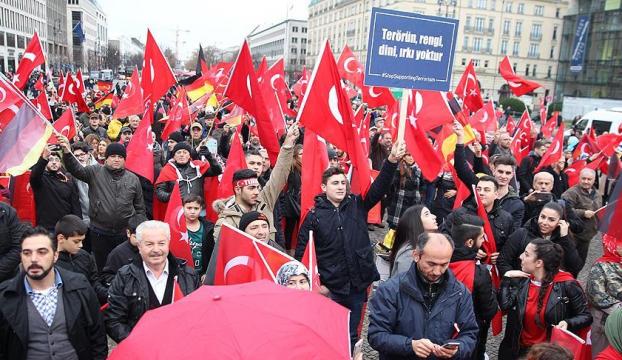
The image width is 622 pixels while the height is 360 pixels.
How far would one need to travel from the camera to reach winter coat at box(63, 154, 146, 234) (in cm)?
544

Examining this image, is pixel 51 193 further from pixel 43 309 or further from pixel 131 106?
pixel 131 106

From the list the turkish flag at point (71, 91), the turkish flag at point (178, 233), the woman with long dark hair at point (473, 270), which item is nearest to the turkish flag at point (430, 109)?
the woman with long dark hair at point (473, 270)

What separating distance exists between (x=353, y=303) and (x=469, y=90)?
8.30 m

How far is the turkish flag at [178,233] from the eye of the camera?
4.54m

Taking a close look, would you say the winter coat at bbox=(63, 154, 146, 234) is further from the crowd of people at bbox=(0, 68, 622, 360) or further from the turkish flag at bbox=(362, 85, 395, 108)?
the turkish flag at bbox=(362, 85, 395, 108)

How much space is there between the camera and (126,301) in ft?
11.1

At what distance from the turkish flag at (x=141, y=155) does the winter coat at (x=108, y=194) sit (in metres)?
0.85

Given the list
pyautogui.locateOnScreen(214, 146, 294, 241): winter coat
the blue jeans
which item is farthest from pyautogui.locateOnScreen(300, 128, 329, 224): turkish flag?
the blue jeans

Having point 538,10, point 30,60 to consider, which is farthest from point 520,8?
point 30,60

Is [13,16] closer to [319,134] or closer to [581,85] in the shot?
[581,85]

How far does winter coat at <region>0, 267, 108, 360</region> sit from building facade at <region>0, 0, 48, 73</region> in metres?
66.9

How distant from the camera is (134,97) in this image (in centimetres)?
1057

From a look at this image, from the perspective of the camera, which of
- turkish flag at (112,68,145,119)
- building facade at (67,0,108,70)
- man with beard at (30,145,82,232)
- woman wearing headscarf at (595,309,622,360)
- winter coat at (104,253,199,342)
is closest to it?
woman wearing headscarf at (595,309,622,360)

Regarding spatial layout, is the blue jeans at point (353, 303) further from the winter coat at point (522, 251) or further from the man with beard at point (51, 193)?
the man with beard at point (51, 193)
